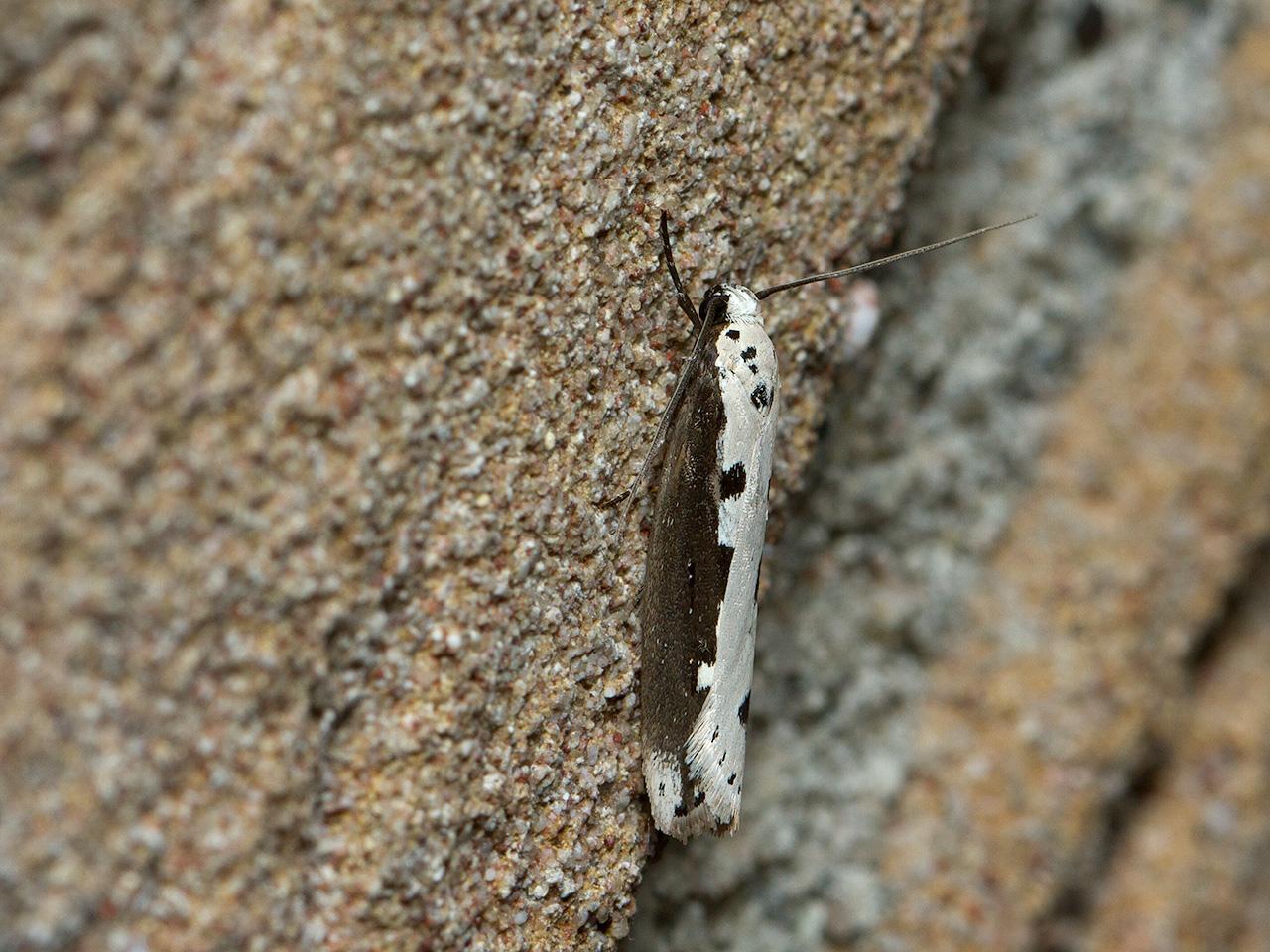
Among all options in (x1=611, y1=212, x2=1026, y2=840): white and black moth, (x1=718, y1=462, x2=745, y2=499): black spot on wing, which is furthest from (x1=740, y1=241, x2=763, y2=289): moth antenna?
(x1=718, y1=462, x2=745, y2=499): black spot on wing

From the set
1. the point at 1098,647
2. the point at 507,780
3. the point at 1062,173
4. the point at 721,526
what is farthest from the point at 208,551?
the point at 1062,173

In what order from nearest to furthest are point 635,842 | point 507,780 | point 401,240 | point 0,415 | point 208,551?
point 0,415 → point 208,551 → point 401,240 → point 507,780 → point 635,842

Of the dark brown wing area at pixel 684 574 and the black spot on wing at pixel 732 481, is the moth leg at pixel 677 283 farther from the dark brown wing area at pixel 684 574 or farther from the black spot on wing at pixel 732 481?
the black spot on wing at pixel 732 481

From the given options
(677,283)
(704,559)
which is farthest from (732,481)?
(677,283)

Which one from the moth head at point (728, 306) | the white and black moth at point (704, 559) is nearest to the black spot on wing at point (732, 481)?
the white and black moth at point (704, 559)

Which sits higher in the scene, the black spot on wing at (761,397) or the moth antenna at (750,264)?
the moth antenna at (750,264)

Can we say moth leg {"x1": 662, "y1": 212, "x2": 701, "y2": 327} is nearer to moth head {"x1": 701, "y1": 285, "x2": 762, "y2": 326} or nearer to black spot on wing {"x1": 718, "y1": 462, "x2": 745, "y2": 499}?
moth head {"x1": 701, "y1": 285, "x2": 762, "y2": 326}

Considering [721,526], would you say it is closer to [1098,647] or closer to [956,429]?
[956,429]
